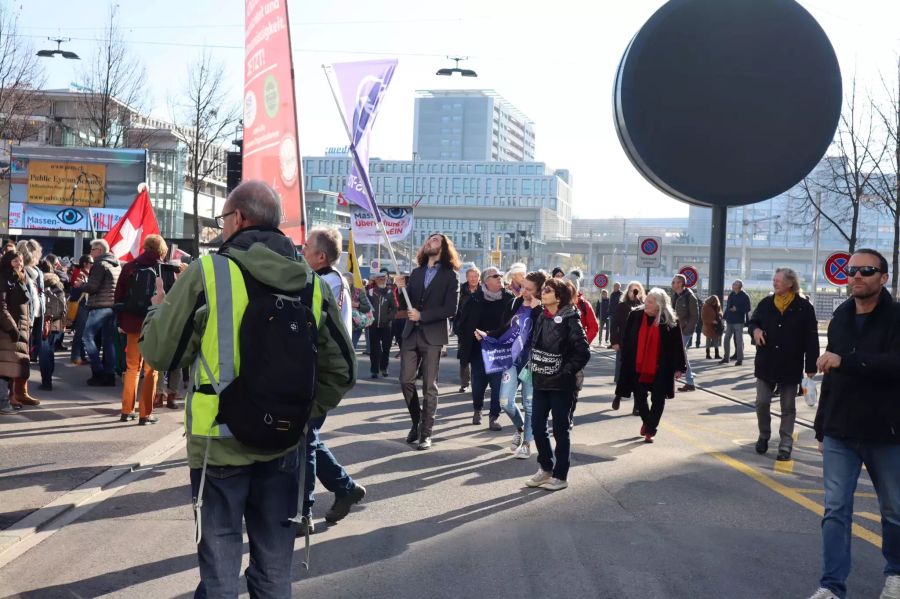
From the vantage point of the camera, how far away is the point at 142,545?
5.91m

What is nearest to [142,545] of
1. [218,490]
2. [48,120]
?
[218,490]

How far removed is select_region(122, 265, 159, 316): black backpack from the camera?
10391 millimetres

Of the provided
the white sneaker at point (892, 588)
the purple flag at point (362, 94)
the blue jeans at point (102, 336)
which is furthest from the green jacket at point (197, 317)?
the blue jeans at point (102, 336)

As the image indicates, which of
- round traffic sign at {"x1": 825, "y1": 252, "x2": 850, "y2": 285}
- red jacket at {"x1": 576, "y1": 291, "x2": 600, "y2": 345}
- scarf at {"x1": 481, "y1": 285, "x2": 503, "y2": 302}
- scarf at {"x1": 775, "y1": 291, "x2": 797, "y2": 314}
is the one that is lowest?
red jacket at {"x1": 576, "y1": 291, "x2": 600, "y2": 345}

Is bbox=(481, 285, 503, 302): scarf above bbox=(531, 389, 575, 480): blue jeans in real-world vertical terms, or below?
above

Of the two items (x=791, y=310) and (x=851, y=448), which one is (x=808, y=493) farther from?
(x=851, y=448)

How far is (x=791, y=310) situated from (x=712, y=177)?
107 inches

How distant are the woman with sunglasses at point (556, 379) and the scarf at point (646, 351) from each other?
298cm

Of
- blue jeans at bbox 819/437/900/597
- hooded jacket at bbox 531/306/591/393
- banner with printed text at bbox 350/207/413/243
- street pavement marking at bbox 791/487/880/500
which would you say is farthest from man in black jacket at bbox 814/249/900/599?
banner with printed text at bbox 350/207/413/243

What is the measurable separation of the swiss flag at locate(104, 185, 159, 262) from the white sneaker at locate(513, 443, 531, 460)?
7343mm

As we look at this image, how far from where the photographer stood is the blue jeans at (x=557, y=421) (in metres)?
7.96

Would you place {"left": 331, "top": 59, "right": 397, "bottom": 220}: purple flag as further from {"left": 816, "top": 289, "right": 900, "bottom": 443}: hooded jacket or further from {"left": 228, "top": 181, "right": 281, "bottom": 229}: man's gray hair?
{"left": 228, "top": 181, "right": 281, "bottom": 229}: man's gray hair

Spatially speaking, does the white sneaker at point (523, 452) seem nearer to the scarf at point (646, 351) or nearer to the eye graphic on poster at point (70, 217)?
the scarf at point (646, 351)

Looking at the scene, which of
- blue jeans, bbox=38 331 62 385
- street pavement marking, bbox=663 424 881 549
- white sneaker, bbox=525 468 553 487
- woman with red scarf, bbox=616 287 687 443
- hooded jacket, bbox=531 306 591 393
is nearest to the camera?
street pavement marking, bbox=663 424 881 549
